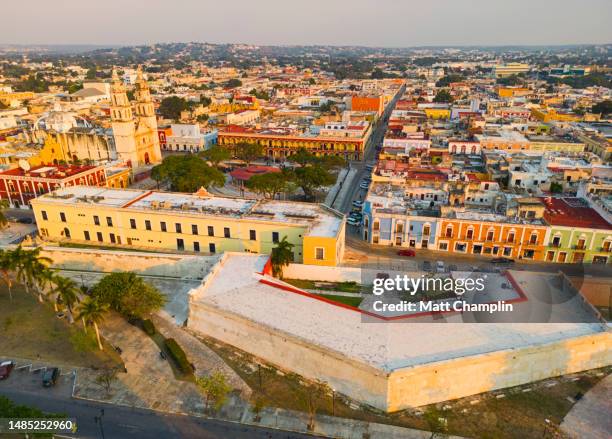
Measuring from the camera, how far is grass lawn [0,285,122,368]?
37719 millimetres

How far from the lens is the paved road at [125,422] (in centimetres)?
3036

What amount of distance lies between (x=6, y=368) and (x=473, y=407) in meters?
37.9

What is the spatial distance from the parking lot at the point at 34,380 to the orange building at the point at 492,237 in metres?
45.2

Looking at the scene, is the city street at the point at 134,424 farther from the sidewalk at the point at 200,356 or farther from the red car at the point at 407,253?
the red car at the point at 407,253

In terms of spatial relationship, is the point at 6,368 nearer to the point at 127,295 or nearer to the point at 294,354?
the point at 127,295

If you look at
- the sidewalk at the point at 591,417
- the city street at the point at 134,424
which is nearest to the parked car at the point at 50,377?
the city street at the point at 134,424

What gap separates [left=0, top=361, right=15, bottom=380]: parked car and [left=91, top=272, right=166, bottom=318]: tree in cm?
823

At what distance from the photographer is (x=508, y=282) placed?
44.0m

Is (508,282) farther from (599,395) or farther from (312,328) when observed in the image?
(312,328)

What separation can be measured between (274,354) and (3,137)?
111 m

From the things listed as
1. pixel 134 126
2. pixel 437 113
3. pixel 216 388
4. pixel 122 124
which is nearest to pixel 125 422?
pixel 216 388

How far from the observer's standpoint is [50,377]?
3478cm

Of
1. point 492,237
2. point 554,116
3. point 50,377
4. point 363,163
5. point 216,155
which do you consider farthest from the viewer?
point 554,116

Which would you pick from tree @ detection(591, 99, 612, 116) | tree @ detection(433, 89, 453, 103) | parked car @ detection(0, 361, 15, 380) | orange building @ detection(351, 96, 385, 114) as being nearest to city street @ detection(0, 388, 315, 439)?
parked car @ detection(0, 361, 15, 380)
